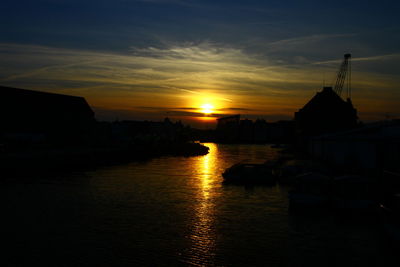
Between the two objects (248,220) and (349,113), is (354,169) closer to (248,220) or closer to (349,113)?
(248,220)

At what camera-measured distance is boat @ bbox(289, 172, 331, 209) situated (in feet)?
93.1

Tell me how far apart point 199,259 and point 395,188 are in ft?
→ 46.5

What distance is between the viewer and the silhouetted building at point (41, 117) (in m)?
78.1

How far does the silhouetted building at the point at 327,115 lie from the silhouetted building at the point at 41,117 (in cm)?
5791

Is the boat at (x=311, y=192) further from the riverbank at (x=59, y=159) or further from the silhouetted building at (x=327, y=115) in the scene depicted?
the silhouetted building at (x=327, y=115)

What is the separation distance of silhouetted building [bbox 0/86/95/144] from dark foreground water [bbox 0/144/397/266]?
4455cm

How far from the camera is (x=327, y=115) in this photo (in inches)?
3733

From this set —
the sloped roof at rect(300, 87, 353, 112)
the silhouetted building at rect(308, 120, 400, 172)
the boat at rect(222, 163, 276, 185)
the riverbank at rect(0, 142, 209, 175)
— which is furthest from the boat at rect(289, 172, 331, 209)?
the sloped roof at rect(300, 87, 353, 112)

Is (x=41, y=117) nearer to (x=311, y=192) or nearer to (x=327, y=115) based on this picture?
(x=327, y=115)

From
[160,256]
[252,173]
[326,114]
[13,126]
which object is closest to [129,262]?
[160,256]

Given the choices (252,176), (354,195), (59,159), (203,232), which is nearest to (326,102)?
(252,176)

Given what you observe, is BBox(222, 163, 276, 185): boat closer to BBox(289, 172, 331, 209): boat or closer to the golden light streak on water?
the golden light streak on water

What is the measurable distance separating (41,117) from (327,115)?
69.5 m

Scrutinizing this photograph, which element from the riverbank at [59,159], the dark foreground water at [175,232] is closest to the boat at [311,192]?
the dark foreground water at [175,232]
